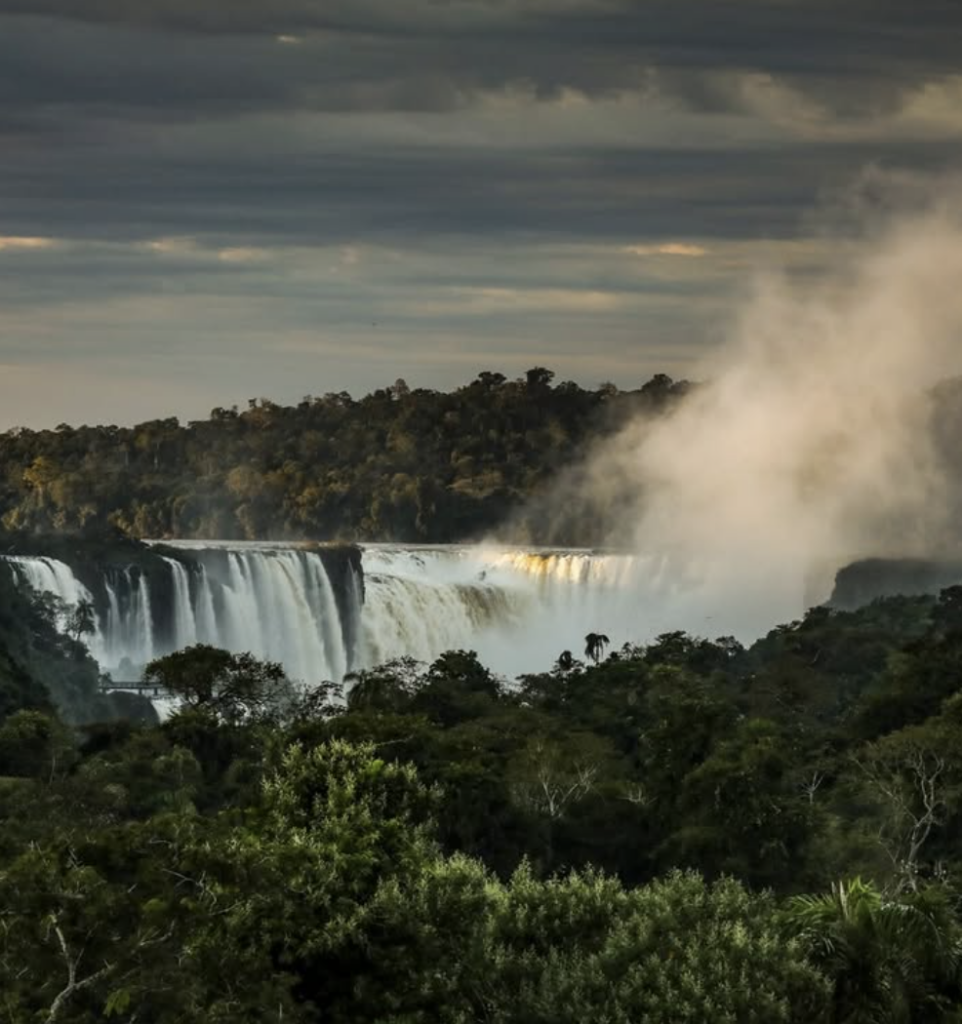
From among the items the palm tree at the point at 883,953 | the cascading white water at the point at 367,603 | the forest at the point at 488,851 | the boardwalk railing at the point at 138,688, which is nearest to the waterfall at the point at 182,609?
the cascading white water at the point at 367,603

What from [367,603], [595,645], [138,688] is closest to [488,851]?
[138,688]

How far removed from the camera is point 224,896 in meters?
30.3

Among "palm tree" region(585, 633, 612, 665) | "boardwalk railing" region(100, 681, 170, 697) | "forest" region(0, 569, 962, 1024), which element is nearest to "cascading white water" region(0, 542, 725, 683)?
"palm tree" region(585, 633, 612, 665)

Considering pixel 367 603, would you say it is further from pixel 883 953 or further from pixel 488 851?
pixel 883 953

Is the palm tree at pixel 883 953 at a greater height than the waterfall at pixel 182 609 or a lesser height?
lesser

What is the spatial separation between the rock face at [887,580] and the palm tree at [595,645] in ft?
61.6

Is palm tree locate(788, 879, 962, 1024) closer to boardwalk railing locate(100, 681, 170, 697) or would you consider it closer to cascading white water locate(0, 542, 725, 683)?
boardwalk railing locate(100, 681, 170, 697)

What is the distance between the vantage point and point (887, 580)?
157 metres

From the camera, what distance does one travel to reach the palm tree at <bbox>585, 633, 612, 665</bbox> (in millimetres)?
130500

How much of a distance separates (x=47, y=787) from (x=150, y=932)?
30034 millimetres

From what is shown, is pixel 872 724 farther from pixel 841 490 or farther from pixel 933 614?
pixel 841 490

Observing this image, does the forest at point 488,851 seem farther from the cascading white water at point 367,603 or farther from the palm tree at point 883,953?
the cascading white water at point 367,603

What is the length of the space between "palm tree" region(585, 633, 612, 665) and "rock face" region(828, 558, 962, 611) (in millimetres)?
18789

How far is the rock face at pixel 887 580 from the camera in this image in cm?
15416
